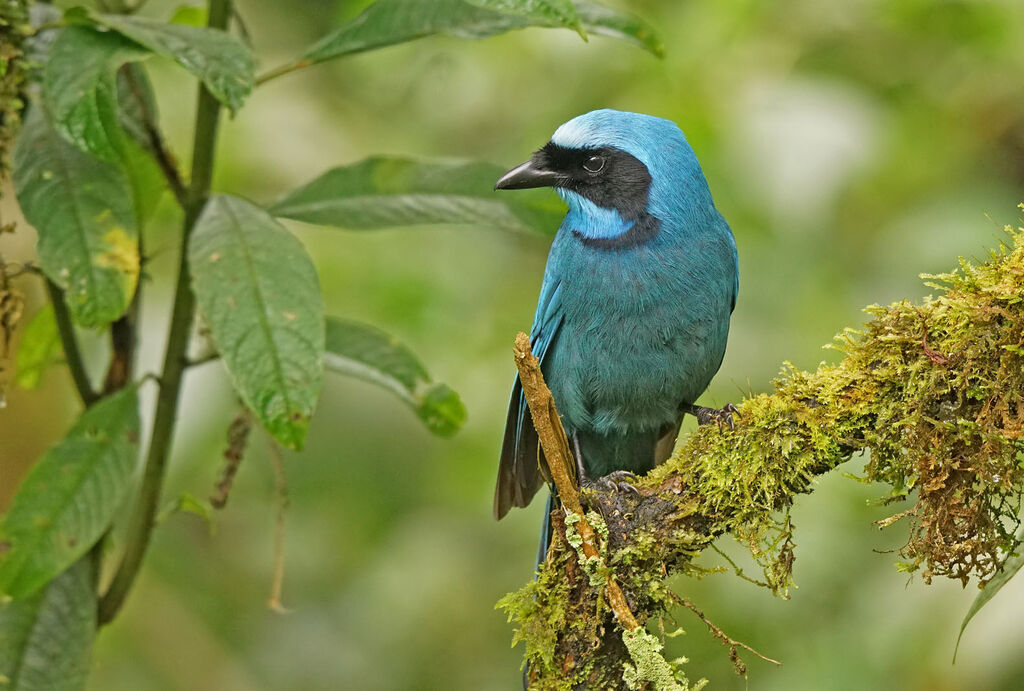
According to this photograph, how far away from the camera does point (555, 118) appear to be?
4410 millimetres

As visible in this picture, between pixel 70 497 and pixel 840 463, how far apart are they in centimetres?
180

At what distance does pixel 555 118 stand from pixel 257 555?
234 cm

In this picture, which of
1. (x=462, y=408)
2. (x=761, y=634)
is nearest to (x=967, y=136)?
(x=761, y=634)

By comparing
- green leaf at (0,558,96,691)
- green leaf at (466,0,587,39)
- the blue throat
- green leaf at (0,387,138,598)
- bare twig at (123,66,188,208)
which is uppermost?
the blue throat

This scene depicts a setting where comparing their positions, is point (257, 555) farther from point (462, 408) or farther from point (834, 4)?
point (834, 4)

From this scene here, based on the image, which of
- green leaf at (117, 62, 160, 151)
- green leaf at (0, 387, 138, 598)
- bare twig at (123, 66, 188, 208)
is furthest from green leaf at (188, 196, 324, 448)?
green leaf at (0, 387, 138, 598)

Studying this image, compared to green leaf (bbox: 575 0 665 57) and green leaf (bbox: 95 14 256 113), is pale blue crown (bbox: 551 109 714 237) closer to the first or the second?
green leaf (bbox: 575 0 665 57)

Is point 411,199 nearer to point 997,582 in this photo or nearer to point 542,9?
point 542,9

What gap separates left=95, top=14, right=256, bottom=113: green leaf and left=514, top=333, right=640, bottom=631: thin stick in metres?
0.81

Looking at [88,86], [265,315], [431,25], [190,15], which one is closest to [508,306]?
[190,15]

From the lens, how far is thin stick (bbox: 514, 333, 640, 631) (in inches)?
85.6

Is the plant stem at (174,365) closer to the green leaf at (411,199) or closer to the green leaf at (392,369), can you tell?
the green leaf at (411,199)

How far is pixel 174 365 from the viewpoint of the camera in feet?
8.81

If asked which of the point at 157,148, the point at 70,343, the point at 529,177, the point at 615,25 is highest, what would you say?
the point at 615,25
